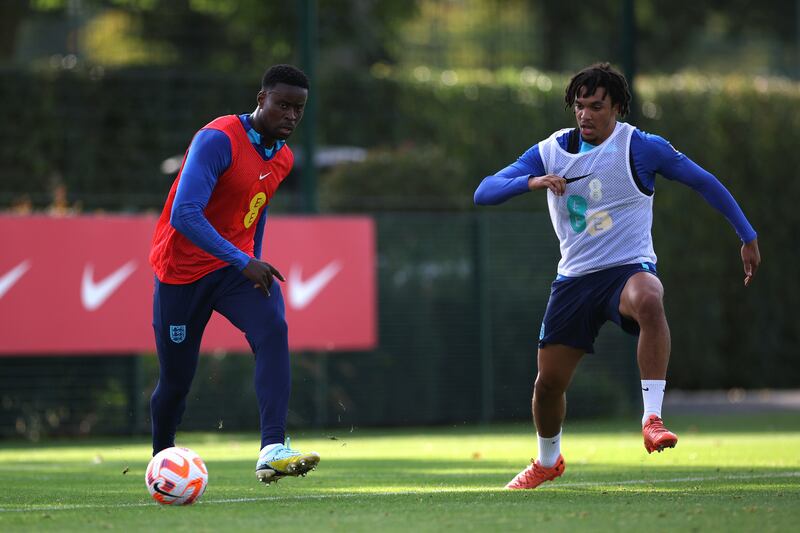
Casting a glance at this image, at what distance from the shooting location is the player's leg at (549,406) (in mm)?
9016

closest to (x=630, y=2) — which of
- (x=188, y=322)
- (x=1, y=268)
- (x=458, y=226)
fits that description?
(x=458, y=226)

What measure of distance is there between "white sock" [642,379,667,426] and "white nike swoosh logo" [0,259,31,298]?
29.0 feet

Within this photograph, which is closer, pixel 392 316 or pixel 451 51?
pixel 392 316

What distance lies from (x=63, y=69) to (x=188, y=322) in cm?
1333

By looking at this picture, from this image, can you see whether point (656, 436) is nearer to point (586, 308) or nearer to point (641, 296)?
point (641, 296)

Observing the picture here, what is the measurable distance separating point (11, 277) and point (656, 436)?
30.3ft

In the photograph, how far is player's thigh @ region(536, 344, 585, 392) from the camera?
29.6 feet

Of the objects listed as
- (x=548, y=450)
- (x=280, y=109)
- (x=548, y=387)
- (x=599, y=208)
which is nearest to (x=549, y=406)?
(x=548, y=387)

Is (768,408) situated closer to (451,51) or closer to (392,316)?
(392,316)

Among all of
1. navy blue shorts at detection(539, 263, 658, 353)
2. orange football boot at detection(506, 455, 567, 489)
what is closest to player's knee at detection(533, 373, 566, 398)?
navy blue shorts at detection(539, 263, 658, 353)

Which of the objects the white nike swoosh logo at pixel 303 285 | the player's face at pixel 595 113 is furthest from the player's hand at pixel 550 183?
the white nike swoosh logo at pixel 303 285

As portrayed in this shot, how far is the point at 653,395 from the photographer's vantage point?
8.66 m

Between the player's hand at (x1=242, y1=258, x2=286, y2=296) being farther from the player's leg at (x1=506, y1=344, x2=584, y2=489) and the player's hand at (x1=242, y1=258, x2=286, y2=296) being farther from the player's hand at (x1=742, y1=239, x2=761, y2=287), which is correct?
the player's hand at (x1=742, y1=239, x2=761, y2=287)

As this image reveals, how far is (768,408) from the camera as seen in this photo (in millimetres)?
21141
